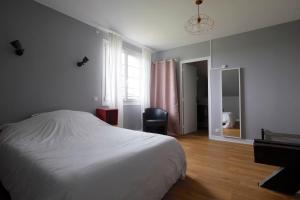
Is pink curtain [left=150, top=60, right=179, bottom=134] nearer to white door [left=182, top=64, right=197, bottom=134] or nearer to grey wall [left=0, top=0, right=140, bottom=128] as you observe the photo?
white door [left=182, top=64, right=197, bottom=134]

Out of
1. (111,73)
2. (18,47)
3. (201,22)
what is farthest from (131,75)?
(18,47)

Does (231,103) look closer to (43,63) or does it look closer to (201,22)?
(201,22)

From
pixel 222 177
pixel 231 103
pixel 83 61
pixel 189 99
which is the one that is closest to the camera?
pixel 222 177

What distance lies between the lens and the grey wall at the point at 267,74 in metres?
3.33

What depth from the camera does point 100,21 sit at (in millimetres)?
3367

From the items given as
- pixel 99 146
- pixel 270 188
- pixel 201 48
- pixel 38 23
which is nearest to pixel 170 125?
pixel 201 48

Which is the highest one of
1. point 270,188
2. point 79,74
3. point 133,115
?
point 79,74

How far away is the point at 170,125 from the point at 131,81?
69.7 inches

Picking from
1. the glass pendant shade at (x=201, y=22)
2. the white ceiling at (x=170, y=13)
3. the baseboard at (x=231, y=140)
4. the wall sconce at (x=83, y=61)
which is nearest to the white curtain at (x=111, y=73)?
the white ceiling at (x=170, y=13)

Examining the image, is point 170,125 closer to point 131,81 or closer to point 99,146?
point 131,81

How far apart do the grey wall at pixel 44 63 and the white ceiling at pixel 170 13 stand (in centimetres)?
30

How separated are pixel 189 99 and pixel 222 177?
10.5 feet

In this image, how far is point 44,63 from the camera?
278 cm

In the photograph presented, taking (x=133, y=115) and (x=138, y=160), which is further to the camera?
(x=133, y=115)
